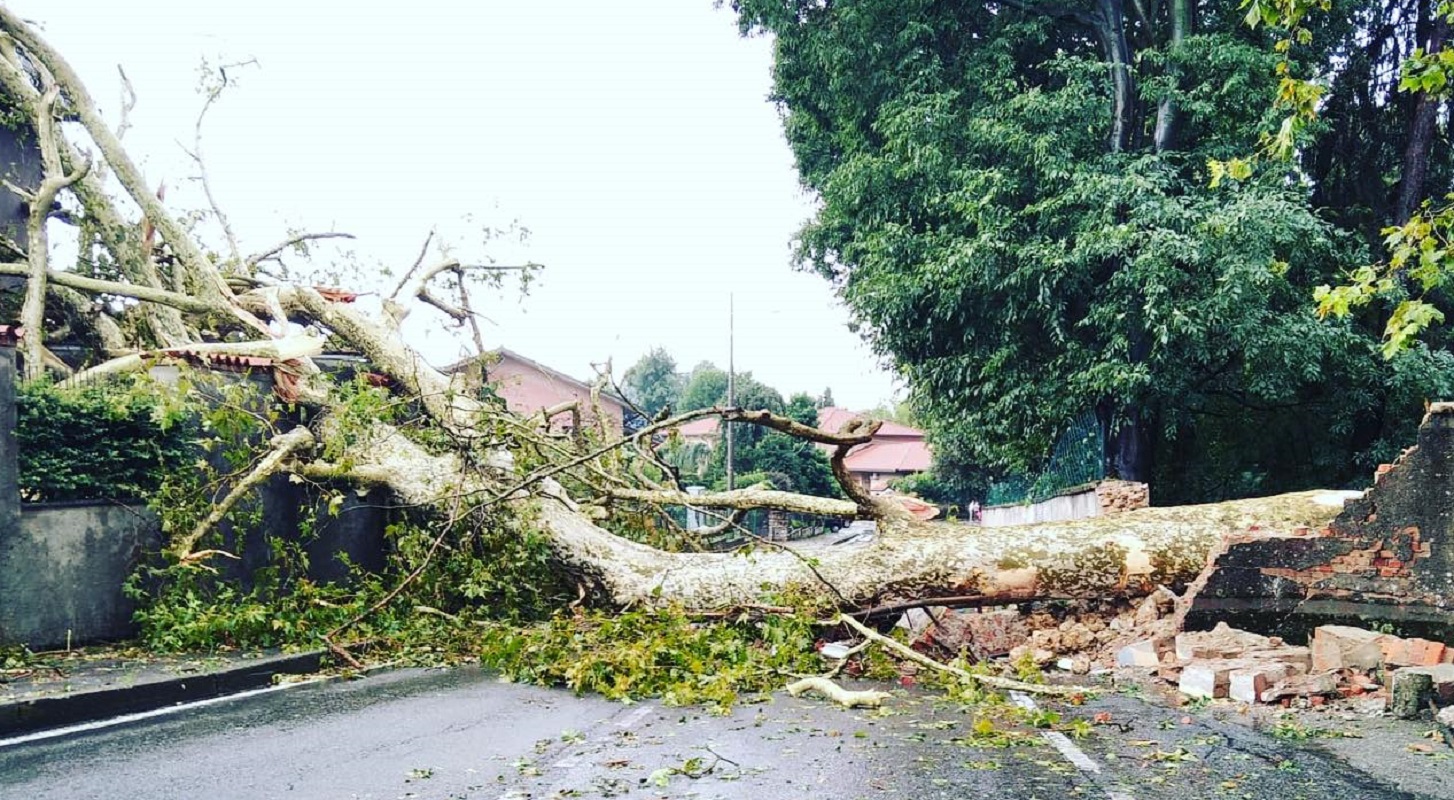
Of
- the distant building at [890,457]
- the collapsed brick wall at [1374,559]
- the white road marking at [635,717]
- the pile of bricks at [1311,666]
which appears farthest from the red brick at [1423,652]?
the distant building at [890,457]

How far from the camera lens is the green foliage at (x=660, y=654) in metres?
7.43

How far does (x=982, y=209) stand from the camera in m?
14.1

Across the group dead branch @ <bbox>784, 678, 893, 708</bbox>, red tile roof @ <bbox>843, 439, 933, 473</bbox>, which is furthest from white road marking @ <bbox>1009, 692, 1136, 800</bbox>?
red tile roof @ <bbox>843, 439, 933, 473</bbox>

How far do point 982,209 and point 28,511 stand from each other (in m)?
11.1

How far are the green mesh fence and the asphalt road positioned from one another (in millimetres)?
8736

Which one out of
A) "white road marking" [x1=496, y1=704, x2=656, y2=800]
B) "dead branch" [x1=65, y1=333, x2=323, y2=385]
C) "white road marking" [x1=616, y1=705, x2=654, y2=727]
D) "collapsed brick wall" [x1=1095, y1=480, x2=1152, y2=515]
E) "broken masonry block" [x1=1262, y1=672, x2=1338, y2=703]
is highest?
"dead branch" [x1=65, y1=333, x2=323, y2=385]

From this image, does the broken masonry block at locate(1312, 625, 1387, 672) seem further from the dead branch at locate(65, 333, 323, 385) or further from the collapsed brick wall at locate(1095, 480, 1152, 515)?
the dead branch at locate(65, 333, 323, 385)

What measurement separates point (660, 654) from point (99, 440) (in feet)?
17.0

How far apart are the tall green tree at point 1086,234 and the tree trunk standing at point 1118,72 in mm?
36

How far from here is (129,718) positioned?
6574 mm

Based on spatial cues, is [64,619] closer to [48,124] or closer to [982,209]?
[48,124]

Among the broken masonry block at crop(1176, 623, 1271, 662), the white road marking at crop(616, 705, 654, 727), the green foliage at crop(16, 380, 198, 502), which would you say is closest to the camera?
the white road marking at crop(616, 705, 654, 727)

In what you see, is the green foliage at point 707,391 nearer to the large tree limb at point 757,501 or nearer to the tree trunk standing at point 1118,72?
the tree trunk standing at point 1118,72

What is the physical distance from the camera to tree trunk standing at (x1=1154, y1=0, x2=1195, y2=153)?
561 inches
